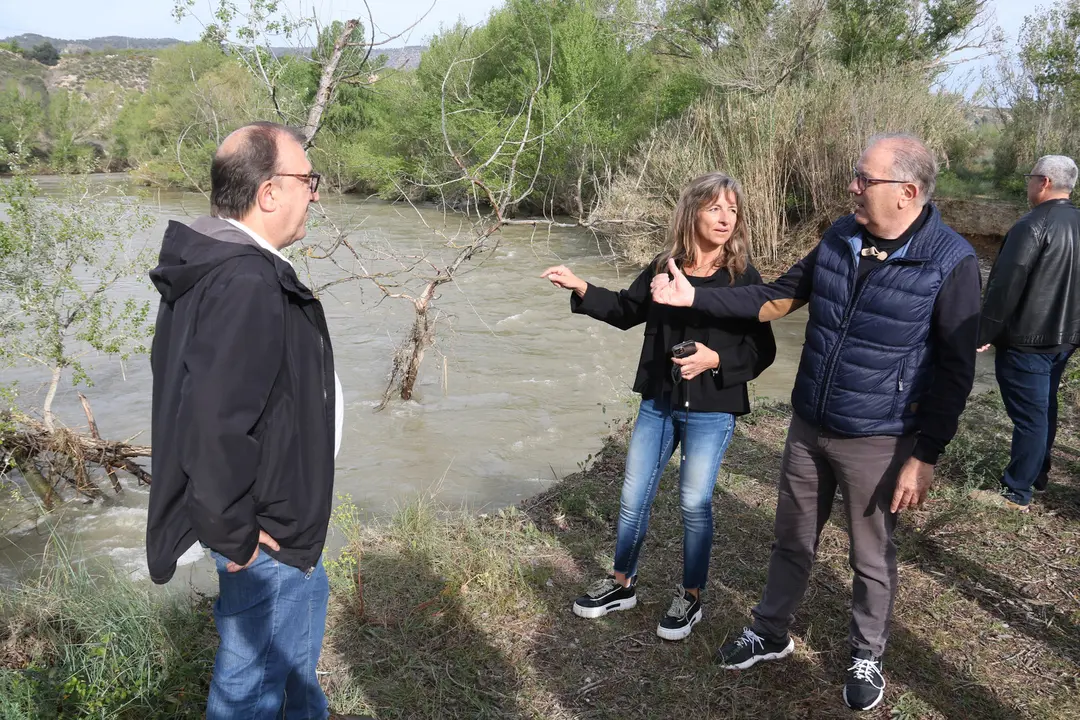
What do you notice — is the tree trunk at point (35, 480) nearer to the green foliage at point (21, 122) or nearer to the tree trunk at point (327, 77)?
the green foliage at point (21, 122)

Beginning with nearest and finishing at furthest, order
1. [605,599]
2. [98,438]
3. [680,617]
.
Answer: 1. [680,617]
2. [605,599]
3. [98,438]

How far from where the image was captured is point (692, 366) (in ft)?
9.23

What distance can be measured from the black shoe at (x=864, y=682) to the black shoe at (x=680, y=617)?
0.66 m

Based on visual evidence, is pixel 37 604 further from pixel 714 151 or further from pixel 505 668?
pixel 714 151

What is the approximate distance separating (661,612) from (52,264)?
612 centimetres

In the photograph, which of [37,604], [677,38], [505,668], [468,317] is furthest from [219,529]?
[677,38]

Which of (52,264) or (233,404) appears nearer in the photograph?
(233,404)

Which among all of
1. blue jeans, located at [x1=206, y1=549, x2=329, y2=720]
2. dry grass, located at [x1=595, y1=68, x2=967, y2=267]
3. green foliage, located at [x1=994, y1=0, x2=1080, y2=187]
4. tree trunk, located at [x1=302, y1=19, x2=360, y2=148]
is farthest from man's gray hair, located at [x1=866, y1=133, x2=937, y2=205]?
green foliage, located at [x1=994, y1=0, x2=1080, y2=187]

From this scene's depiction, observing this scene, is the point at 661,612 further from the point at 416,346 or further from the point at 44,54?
the point at 44,54

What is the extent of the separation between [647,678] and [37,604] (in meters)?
2.82

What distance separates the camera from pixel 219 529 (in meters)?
1.66

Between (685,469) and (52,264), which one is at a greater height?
(685,469)

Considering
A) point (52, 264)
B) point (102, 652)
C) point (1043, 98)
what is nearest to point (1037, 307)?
point (102, 652)

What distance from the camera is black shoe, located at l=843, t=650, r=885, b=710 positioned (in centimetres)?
270
